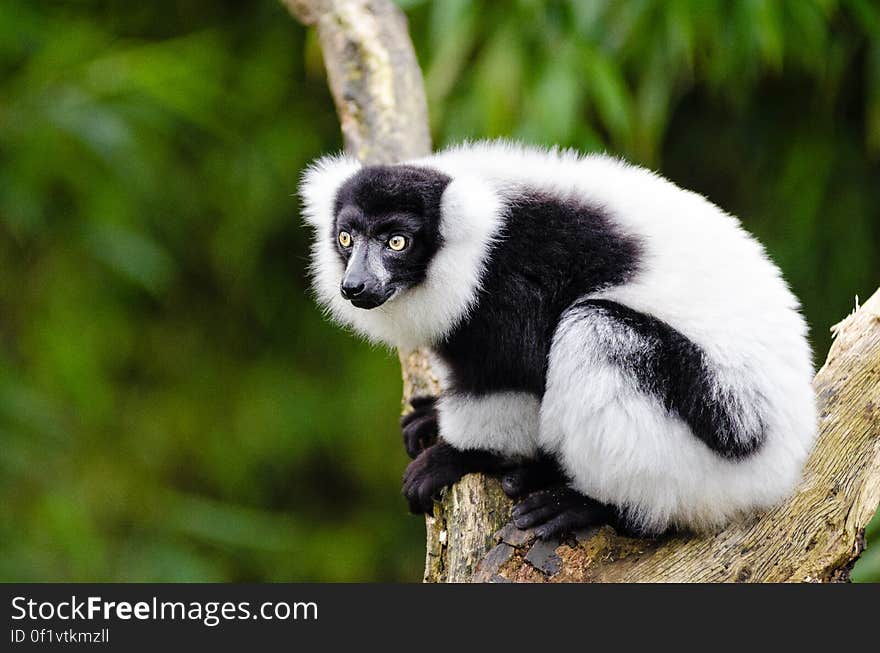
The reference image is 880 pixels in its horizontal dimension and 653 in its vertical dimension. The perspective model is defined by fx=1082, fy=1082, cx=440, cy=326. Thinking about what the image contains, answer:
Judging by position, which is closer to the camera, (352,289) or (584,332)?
(584,332)

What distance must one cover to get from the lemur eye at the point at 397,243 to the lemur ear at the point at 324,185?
309 mm

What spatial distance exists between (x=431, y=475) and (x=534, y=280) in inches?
25.7

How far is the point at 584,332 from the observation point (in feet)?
9.65

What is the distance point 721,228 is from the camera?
3184mm

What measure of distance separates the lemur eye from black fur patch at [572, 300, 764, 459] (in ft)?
2.08

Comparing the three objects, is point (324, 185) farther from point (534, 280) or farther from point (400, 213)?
point (534, 280)

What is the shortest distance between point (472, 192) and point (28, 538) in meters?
4.55

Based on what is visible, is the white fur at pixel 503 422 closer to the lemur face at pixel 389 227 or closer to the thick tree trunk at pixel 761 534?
the thick tree trunk at pixel 761 534

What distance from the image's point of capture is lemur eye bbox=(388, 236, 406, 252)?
3.19m

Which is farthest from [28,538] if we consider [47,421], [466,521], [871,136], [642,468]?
[871,136]

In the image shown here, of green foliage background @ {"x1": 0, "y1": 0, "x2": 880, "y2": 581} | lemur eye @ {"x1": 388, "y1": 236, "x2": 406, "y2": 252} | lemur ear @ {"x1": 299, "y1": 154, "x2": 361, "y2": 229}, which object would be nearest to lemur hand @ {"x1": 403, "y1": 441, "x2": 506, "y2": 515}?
lemur eye @ {"x1": 388, "y1": 236, "x2": 406, "y2": 252}

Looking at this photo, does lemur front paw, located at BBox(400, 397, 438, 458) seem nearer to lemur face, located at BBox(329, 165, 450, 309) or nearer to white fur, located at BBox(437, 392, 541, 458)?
white fur, located at BBox(437, 392, 541, 458)

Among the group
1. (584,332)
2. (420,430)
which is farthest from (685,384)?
Result: (420,430)

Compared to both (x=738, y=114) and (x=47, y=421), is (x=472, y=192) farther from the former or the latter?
(x=47, y=421)
